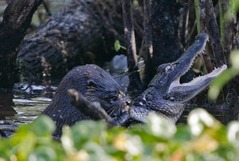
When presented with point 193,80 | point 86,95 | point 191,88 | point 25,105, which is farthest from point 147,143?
point 25,105

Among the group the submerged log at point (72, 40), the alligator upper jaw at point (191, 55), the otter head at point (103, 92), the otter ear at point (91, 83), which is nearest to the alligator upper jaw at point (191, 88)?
the alligator upper jaw at point (191, 55)

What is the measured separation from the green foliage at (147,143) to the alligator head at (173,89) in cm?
412

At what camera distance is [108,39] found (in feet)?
37.8

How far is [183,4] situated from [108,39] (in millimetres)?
2472

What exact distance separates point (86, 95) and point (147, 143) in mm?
4121

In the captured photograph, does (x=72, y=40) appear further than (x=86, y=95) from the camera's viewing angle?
Yes

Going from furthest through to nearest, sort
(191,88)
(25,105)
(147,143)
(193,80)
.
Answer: (25,105), (193,80), (191,88), (147,143)

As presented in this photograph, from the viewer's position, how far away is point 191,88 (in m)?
6.93

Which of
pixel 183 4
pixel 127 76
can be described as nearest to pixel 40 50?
pixel 127 76

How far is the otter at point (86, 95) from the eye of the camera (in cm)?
661

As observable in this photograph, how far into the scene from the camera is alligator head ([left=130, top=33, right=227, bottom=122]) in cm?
690

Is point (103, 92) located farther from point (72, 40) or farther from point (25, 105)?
point (72, 40)

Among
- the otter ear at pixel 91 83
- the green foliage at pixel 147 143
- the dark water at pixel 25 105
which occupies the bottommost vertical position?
the dark water at pixel 25 105

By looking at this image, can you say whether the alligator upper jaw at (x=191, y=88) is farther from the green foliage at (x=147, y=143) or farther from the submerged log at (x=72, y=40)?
the green foliage at (x=147, y=143)
